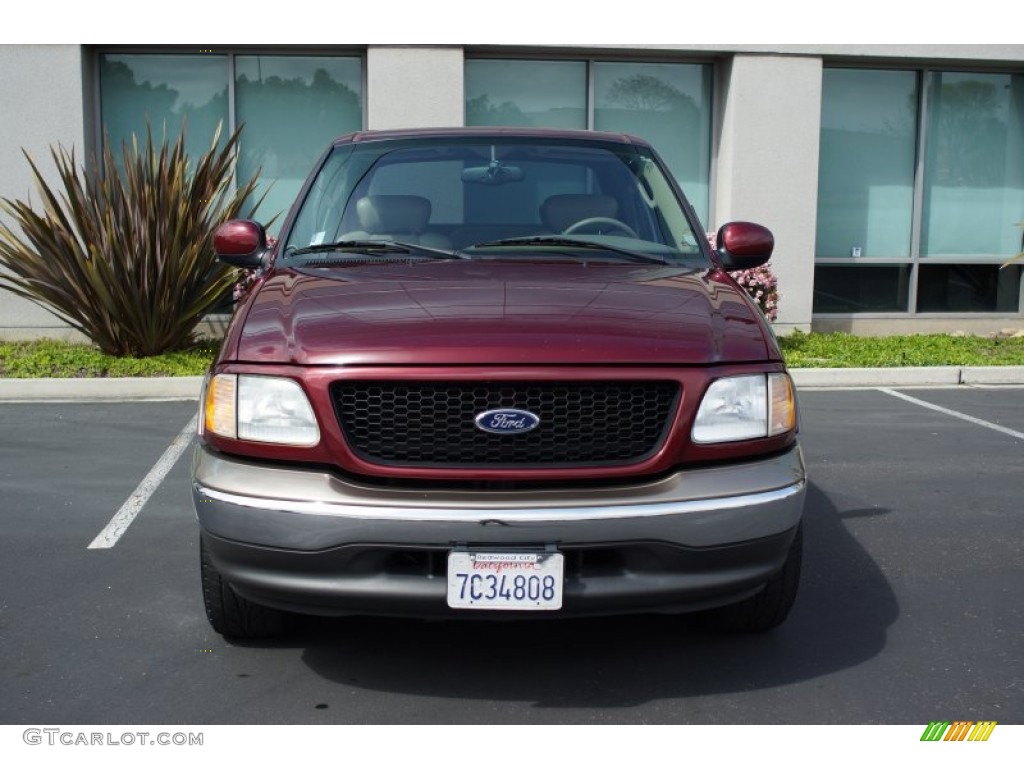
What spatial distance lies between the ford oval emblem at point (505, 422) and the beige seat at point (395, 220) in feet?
4.17

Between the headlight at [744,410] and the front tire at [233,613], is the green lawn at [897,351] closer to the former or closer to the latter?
the headlight at [744,410]

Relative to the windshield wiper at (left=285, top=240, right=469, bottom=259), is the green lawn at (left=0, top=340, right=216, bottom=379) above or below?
below

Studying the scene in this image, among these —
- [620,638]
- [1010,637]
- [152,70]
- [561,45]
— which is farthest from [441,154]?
[152,70]

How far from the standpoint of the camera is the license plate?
301cm

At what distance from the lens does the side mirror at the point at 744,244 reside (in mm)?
4336

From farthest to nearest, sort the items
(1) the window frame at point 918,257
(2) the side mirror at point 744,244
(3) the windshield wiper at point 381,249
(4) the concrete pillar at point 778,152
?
1. (1) the window frame at point 918,257
2. (4) the concrete pillar at point 778,152
3. (2) the side mirror at point 744,244
4. (3) the windshield wiper at point 381,249

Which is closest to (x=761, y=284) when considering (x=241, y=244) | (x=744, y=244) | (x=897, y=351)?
(x=897, y=351)

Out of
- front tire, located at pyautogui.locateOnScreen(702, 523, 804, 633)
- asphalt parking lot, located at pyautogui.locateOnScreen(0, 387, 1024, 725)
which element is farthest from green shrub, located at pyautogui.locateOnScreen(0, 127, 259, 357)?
front tire, located at pyautogui.locateOnScreen(702, 523, 804, 633)

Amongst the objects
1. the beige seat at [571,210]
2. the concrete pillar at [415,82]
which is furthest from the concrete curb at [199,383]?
the beige seat at [571,210]

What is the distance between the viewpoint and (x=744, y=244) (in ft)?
14.2

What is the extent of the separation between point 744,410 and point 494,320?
757 millimetres

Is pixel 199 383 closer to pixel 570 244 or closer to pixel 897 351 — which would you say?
pixel 570 244

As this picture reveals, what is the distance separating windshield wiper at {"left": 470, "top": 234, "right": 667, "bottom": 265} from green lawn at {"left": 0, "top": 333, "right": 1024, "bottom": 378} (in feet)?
17.9
